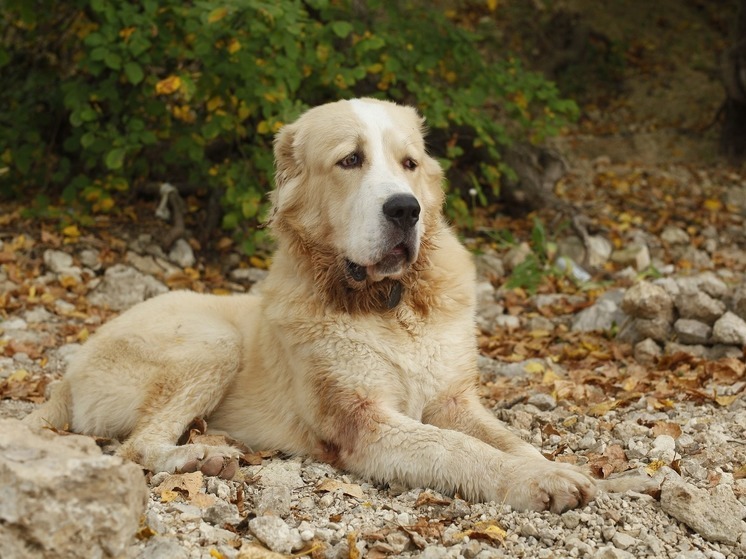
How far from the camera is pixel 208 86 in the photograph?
6.41 meters

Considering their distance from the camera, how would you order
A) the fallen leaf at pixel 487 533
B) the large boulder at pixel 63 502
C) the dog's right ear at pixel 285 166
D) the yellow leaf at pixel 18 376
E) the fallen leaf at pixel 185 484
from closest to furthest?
the large boulder at pixel 63 502 < the fallen leaf at pixel 487 533 < the fallen leaf at pixel 185 484 < the dog's right ear at pixel 285 166 < the yellow leaf at pixel 18 376

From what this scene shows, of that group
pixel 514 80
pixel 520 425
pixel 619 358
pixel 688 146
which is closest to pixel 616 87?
pixel 688 146

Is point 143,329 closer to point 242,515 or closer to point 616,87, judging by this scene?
point 242,515

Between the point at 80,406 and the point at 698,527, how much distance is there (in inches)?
111

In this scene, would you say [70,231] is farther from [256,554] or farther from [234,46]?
[256,554]

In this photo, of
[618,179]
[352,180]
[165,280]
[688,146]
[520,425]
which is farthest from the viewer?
[688,146]

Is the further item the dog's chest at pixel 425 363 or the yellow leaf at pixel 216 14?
the yellow leaf at pixel 216 14

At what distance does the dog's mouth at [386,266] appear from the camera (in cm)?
363

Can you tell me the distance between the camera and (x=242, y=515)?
9.90ft

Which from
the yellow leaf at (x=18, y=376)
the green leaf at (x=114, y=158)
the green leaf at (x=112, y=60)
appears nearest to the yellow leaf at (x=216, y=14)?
the green leaf at (x=112, y=60)

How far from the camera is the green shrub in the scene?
609cm

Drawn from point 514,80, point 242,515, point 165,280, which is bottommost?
point 165,280

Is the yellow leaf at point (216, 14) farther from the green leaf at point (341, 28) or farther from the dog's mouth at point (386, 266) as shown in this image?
the dog's mouth at point (386, 266)

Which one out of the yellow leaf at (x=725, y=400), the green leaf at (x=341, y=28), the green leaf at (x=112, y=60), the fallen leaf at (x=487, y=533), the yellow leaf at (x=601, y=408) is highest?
the green leaf at (x=341, y=28)
